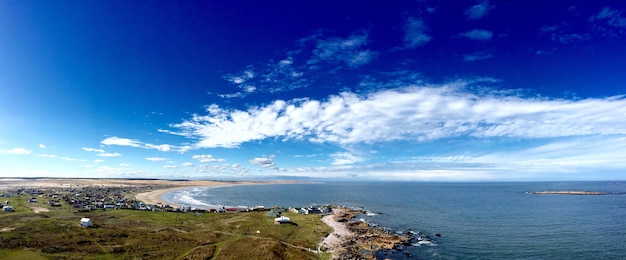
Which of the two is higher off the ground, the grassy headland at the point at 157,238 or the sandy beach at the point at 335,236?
the grassy headland at the point at 157,238

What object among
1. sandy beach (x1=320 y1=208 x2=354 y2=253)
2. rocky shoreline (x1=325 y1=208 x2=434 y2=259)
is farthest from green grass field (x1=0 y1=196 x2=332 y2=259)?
rocky shoreline (x1=325 y1=208 x2=434 y2=259)

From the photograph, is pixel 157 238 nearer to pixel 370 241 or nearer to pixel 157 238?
pixel 157 238

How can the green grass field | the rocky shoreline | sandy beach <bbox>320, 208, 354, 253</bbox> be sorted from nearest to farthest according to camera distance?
the green grass field → the rocky shoreline → sandy beach <bbox>320, 208, 354, 253</bbox>

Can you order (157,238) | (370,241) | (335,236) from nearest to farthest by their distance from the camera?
(157,238) → (370,241) → (335,236)

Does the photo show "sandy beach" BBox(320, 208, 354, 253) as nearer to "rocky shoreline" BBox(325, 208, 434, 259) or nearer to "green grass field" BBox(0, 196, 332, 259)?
"rocky shoreline" BBox(325, 208, 434, 259)

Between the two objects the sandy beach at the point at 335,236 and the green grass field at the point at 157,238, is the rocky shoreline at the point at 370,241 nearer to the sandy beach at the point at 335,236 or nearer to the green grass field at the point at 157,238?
the sandy beach at the point at 335,236

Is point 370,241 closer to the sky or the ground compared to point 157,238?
closer to the ground

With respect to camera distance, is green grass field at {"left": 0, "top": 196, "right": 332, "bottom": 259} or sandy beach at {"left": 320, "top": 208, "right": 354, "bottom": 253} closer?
green grass field at {"left": 0, "top": 196, "right": 332, "bottom": 259}

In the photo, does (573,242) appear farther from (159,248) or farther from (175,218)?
(175,218)

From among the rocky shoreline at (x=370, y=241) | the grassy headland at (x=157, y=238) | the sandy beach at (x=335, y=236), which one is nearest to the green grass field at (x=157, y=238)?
the grassy headland at (x=157, y=238)

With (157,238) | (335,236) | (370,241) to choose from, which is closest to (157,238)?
(157,238)
